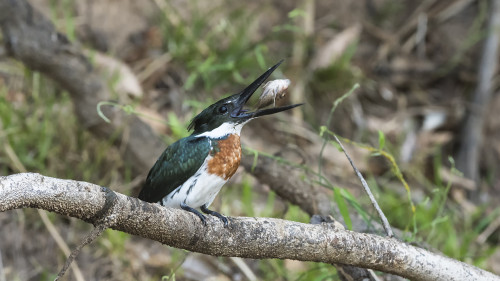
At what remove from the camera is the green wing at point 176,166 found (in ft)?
9.72

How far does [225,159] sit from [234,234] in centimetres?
59

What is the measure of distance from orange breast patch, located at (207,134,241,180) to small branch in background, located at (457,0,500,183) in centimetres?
363

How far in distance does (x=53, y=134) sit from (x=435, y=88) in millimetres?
3959

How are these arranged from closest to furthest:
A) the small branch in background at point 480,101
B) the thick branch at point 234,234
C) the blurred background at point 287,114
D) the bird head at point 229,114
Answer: the thick branch at point 234,234 < the bird head at point 229,114 < the blurred background at point 287,114 < the small branch in background at point 480,101

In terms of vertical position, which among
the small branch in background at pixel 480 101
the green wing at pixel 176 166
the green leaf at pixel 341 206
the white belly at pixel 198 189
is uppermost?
the green wing at pixel 176 166

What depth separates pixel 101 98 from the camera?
4551 millimetres

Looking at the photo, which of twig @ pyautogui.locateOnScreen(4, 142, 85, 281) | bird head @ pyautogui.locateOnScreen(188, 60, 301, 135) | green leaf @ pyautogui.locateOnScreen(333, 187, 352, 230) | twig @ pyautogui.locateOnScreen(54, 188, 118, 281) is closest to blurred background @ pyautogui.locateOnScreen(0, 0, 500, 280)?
twig @ pyautogui.locateOnScreen(4, 142, 85, 281)

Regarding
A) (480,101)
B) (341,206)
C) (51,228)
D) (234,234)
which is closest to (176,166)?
(234,234)

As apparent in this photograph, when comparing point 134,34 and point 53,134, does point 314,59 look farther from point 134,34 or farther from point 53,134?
point 53,134

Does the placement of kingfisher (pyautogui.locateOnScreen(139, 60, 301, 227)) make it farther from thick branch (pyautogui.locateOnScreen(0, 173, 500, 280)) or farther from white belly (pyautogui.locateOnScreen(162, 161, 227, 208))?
thick branch (pyautogui.locateOnScreen(0, 173, 500, 280))

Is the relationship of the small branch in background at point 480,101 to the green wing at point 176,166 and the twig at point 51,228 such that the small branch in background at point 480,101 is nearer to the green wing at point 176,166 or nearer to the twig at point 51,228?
the twig at point 51,228

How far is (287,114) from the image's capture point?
5934mm

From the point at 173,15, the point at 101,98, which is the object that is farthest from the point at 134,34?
the point at 101,98

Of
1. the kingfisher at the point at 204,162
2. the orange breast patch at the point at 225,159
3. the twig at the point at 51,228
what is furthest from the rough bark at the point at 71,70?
the orange breast patch at the point at 225,159
